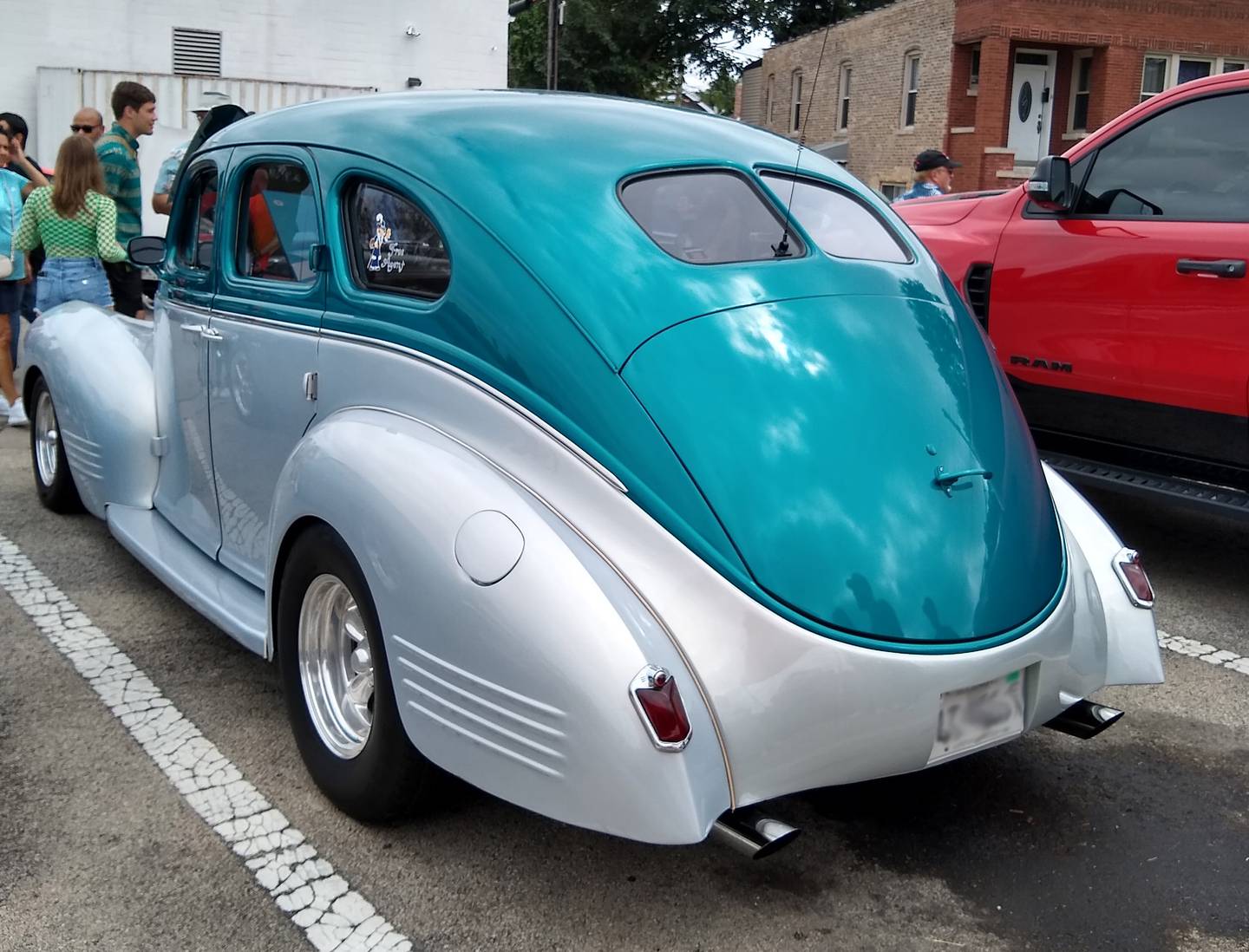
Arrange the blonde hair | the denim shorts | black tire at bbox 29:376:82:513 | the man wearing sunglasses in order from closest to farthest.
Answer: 1. black tire at bbox 29:376:82:513
2. the blonde hair
3. the denim shorts
4. the man wearing sunglasses

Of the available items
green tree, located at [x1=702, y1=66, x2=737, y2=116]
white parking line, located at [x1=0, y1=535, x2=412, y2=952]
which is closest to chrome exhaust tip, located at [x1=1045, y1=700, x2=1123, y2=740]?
white parking line, located at [x1=0, y1=535, x2=412, y2=952]

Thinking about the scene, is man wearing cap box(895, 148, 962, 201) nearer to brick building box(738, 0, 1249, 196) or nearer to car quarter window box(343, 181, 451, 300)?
car quarter window box(343, 181, 451, 300)

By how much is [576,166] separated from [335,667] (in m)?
1.47

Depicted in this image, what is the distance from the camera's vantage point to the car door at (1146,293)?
4984 millimetres

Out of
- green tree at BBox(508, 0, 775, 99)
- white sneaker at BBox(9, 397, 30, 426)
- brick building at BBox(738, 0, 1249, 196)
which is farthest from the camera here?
green tree at BBox(508, 0, 775, 99)

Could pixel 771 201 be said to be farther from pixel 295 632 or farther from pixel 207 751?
pixel 207 751

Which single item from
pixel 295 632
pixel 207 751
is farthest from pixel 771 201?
pixel 207 751

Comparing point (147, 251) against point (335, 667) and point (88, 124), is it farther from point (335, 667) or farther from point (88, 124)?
point (88, 124)

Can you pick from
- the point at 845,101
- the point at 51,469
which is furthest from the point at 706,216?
the point at 845,101

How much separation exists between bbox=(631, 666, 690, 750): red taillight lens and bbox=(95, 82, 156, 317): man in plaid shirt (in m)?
6.48

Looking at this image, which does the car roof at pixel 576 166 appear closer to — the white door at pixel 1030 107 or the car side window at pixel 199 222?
A: the car side window at pixel 199 222

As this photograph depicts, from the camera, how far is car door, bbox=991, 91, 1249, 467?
16.4ft

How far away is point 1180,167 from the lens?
523cm

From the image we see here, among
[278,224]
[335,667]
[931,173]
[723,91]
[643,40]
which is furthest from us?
[723,91]
